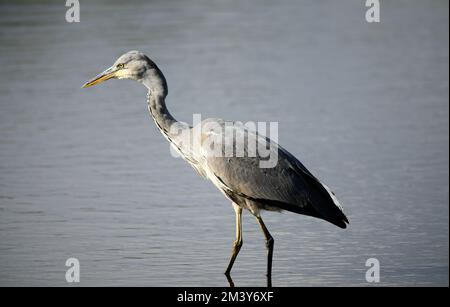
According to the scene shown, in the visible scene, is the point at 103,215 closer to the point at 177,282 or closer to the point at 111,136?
the point at 177,282

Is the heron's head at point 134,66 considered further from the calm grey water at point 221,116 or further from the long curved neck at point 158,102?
the calm grey water at point 221,116

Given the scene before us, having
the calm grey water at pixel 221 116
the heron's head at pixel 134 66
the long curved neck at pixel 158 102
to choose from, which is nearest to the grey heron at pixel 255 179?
the long curved neck at pixel 158 102

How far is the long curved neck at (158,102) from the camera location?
8.69 m

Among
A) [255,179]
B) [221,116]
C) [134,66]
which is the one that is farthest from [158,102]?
[221,116]

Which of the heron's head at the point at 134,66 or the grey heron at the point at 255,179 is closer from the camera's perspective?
the grey heron at the point at 255,179

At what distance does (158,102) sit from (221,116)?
453 centimetres

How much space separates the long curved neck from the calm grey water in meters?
1.14

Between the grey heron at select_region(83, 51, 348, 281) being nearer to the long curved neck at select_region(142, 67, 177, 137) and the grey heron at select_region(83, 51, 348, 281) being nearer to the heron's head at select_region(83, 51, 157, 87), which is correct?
the long curved neck at select_region(142, 67, 177, 137)

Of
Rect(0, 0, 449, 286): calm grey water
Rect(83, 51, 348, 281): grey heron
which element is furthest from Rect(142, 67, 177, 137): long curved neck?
Rect(0, 0, 449, 286): calm grey water

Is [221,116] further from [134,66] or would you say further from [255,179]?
[255,179]

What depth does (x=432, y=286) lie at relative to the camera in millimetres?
7961

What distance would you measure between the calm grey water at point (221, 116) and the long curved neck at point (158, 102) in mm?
1140

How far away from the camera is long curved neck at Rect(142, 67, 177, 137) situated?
8688mm

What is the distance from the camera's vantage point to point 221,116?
13.2 m
